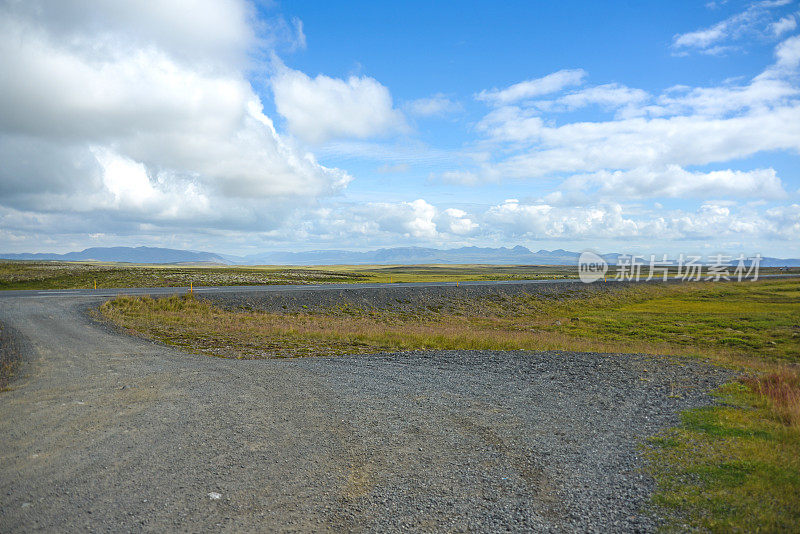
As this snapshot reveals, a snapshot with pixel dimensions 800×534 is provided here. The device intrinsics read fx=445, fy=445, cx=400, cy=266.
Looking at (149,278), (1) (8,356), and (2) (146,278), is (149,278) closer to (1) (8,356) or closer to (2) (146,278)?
(2) (146,278)

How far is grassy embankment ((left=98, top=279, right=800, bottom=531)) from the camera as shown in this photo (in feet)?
20.7

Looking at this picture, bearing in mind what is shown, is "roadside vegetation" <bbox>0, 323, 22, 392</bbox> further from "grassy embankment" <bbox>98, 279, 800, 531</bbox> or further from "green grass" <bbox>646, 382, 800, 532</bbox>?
"green grass" <bbox>646, 382, 800, 532</bbox>

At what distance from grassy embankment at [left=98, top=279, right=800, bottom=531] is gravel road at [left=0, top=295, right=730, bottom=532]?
857mm

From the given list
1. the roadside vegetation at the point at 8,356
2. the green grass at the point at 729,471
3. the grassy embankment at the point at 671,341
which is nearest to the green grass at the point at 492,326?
the grassy embankment at the point at 671,341

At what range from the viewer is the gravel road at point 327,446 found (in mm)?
5795

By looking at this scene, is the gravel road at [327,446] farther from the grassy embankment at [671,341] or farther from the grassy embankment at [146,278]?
the grassy embankment at [146,278]

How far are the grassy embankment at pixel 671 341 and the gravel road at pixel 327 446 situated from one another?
2.81 ft

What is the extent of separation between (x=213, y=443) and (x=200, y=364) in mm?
8140

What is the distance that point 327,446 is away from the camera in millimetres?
8070

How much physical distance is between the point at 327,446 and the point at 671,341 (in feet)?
94.4

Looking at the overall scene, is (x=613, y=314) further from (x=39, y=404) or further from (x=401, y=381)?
(x=39, y=404)

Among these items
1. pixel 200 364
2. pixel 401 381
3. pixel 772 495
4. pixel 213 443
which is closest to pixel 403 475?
pixel 213 443

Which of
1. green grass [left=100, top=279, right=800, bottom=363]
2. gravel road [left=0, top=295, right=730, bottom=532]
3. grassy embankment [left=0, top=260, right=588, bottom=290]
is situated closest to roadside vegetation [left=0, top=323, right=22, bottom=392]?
gravel road [left=0, top=295, right=730, bottom=532]

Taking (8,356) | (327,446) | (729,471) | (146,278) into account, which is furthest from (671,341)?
(146,278)
